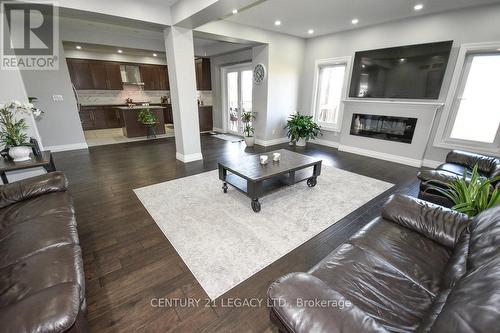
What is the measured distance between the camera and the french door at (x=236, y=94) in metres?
6.40

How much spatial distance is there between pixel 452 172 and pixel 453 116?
6.37 ft

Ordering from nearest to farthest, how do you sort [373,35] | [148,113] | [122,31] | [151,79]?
[373,35] < [122,31] < [148,113] < [151,79]

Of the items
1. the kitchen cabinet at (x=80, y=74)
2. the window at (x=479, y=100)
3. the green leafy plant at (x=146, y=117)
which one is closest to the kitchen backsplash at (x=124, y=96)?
the kitchen cabinet at (x=80, y=74)

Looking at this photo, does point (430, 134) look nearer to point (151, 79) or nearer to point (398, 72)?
point (398, 72)

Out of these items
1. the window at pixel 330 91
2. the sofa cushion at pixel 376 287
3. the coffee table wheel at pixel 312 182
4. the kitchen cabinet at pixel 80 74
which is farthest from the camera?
the kitchen cabinet at pixel 80 74

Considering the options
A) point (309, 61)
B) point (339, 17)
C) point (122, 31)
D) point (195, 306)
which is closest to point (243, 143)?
point (309, 61)

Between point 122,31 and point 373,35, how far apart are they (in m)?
5.66

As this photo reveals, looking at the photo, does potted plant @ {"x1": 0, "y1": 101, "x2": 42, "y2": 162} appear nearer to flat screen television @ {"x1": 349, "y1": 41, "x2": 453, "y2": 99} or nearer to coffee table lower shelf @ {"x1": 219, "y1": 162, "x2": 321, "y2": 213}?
coffee table lower shelf @ {"x1": 219, "y1": 162, "x2": 321, "y2": 213}

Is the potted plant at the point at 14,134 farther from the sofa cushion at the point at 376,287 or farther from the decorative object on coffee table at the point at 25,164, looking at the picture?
the sofa cushion at the point at 376,287

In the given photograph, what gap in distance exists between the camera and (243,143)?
19.6 ft

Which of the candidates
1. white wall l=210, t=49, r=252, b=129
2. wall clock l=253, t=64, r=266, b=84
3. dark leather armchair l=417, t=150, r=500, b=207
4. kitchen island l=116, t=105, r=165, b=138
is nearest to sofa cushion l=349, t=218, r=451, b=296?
dark leather armchair l=417, t=150, r=500, b=207

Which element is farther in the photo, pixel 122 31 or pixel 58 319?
pixel 122 31

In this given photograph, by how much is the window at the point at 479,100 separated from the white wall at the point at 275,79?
3307 mm

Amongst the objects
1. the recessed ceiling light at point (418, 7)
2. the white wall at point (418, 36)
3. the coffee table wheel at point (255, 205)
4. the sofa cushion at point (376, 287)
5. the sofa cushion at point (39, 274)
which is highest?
the recessed ceiling light at point (418, 7)
